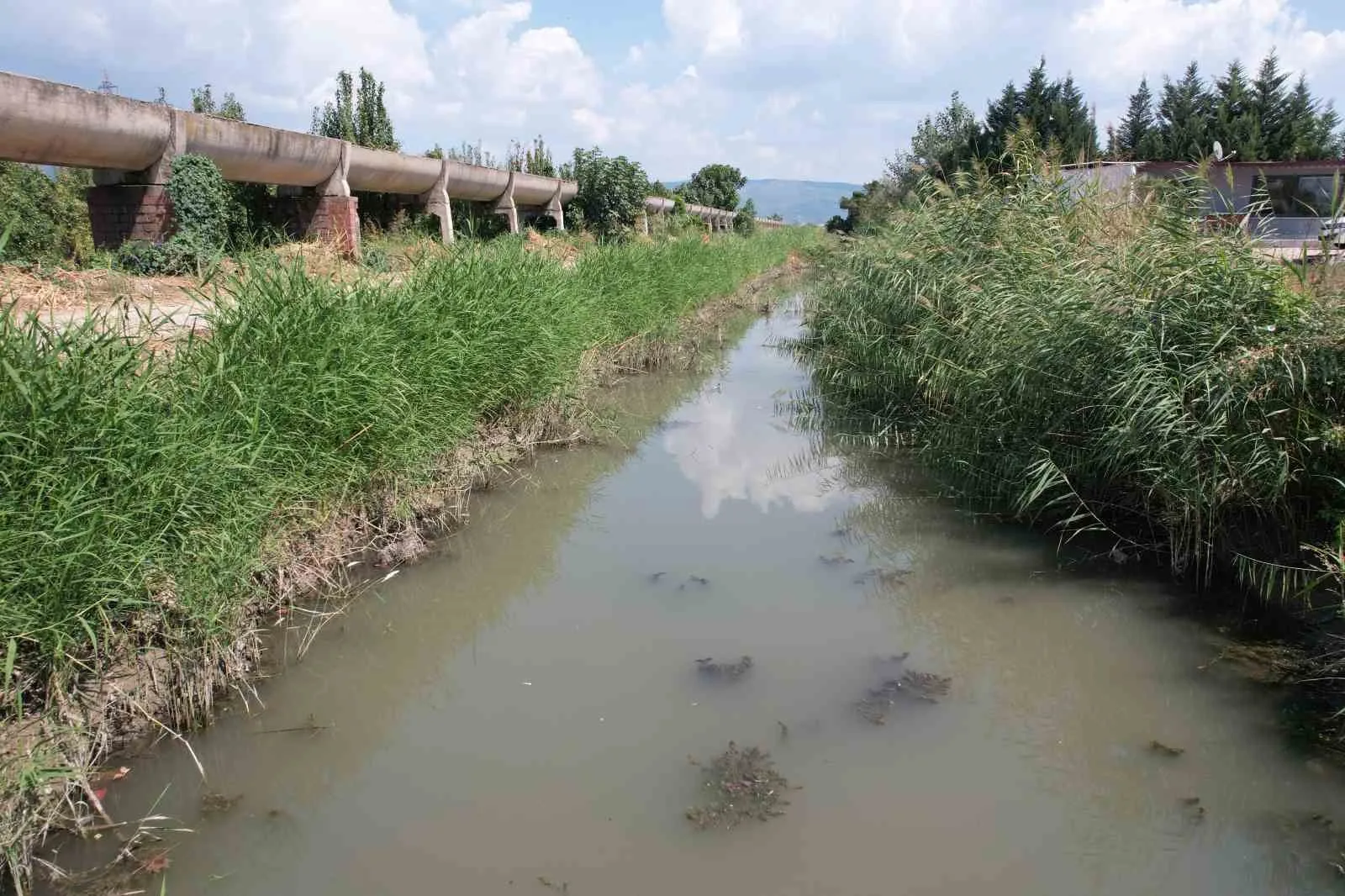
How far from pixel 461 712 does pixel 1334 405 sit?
4434 millimetres

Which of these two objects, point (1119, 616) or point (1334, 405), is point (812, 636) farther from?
point (1334, 405)

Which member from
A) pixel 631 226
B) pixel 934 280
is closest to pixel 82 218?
pixel 631 226

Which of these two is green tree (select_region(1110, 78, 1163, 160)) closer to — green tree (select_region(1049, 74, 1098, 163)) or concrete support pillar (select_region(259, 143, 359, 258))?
green tree (select_region(1049, 74, 1098, 163))

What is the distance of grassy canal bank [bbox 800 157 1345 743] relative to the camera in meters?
4.49

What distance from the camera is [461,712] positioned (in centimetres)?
406

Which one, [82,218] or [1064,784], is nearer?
[1064,784]

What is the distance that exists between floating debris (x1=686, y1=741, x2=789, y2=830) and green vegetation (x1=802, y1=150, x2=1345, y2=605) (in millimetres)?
2411

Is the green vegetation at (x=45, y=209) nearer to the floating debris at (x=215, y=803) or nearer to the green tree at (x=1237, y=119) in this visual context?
the floating debris at (x=215, y=803)

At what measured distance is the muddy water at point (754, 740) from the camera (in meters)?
3.07

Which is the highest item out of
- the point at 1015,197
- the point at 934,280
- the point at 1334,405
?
the point at 1015,197

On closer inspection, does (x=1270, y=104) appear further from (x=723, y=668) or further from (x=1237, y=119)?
(x=723, y=668)

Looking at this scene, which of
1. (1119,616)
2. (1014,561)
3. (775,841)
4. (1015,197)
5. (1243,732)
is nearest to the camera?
(775,841)

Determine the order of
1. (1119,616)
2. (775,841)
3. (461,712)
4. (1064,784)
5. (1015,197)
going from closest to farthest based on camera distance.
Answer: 1. (775,841)
2. (1064,784)
3. (461,712)
4. (1119,616)
5. (1015,197)

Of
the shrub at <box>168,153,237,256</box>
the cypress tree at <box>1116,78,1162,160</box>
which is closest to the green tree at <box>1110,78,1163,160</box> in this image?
the cypress tree at <box>1116,78,1162,160</box>
